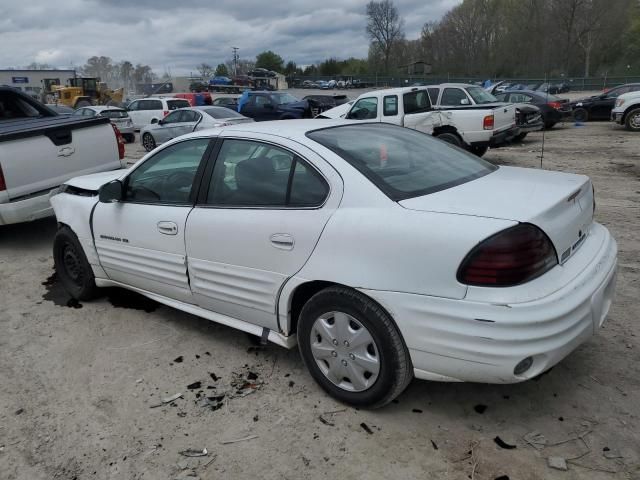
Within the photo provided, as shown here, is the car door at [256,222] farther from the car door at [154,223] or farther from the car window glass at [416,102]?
the car window glass at [416,102]

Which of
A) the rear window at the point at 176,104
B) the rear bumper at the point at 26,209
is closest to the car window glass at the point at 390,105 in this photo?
the rear bumper at the point at 26,209

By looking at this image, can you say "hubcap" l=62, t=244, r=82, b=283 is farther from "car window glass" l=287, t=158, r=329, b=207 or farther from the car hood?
"car window glass" l=287, t=158, r=329, b=207

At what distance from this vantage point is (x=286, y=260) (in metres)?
2.90

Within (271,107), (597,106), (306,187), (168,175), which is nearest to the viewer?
(306,187)

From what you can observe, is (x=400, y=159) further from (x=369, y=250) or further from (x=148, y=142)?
(x=148, y=142)

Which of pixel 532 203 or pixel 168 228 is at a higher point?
pixel 532 203

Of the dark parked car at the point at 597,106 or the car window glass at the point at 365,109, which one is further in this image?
the dark parked car at the point at 597,106

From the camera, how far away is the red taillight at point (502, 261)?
231 centimetres

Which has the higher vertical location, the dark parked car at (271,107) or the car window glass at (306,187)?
the car window glass at (306,187)

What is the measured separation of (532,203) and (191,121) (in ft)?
44.7

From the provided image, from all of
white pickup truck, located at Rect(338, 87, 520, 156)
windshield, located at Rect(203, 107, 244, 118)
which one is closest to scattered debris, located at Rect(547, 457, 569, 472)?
white pickup truck, located at Rect(338, 87, 520, 156)

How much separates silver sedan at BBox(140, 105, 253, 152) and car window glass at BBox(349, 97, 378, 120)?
361 cm

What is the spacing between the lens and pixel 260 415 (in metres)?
2.89

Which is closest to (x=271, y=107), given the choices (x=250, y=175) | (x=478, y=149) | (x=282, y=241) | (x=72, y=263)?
(x=478, y=149)
